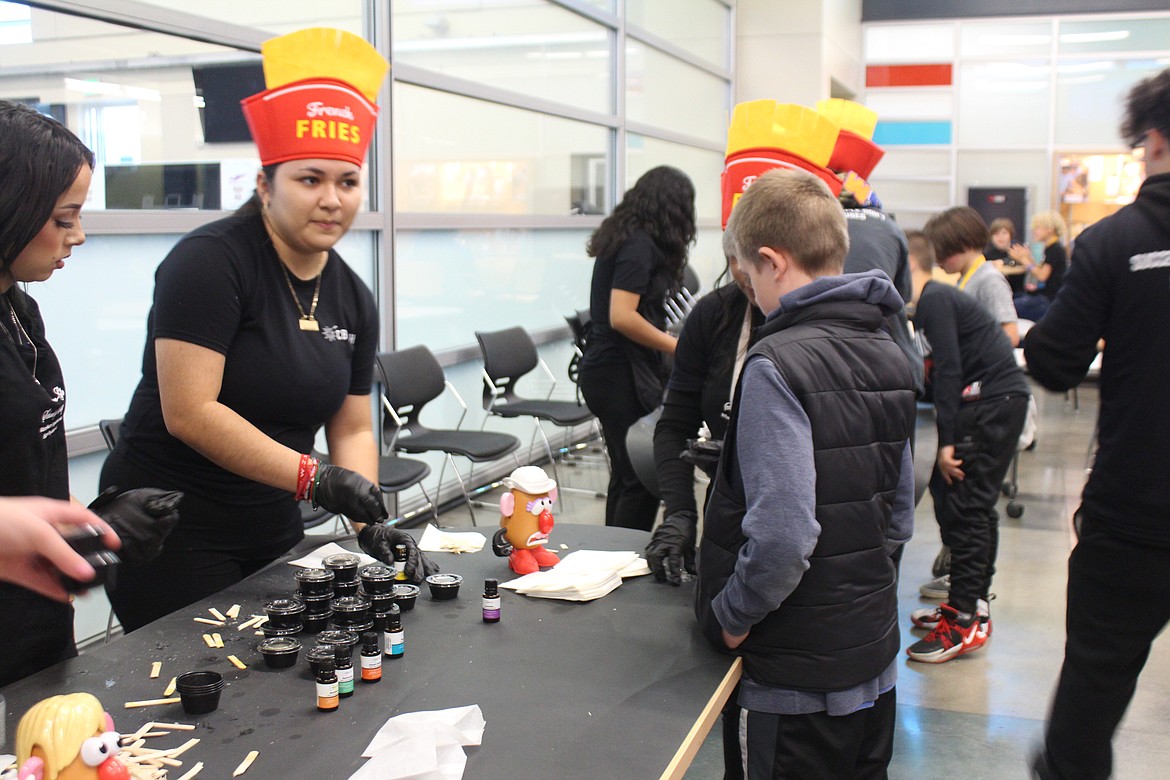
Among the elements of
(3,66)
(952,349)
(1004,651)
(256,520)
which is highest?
(3,66)

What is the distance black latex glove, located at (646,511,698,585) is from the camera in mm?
2037

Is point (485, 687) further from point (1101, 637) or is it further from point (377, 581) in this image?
point (1101, 637)

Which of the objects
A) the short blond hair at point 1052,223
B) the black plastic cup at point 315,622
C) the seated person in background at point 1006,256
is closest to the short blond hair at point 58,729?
the black plastic cup at point 315,622

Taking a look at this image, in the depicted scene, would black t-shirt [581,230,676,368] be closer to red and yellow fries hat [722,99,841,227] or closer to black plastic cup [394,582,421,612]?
red and yellow fries hat [722,99,841,227]

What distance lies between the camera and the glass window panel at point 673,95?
8359 millimetres

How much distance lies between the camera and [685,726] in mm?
1420

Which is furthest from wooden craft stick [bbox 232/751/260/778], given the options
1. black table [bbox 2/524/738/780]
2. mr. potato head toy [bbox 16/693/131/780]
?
mr. potato head toy [bbox 16/693/131/780]

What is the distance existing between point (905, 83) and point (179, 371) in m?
12.8

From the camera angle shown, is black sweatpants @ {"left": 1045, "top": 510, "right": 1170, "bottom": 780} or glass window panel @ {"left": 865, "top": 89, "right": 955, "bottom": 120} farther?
glass window panel @ {"left": 865, "top": 89, "right": 955, "bottom": 120}

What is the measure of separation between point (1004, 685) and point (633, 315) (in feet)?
5.97

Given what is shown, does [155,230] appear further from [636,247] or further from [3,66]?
[636,247]

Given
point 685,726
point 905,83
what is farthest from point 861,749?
point 905,83

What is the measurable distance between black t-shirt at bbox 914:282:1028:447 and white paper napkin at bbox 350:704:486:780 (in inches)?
101

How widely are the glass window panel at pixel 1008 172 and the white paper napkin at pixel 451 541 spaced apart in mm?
12084
